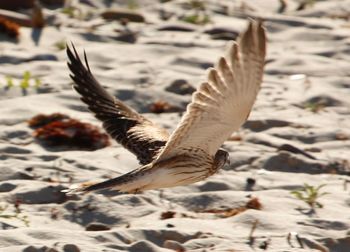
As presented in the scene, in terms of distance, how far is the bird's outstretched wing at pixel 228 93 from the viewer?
503cm

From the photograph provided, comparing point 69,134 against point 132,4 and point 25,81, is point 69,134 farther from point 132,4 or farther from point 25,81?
point 132,4

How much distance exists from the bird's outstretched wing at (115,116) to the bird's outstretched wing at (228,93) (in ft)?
2.83

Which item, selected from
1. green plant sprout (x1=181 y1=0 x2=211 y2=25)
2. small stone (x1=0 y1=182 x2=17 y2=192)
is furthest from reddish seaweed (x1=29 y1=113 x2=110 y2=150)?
green plant sprout (x1=181 y1=0 x2=211 y2=25)

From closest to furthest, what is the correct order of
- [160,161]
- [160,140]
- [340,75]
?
[160,161] < [160,140] < [340,75]

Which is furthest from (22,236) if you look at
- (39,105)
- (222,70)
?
(39,105)

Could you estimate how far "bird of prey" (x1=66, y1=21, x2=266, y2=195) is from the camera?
5.08m

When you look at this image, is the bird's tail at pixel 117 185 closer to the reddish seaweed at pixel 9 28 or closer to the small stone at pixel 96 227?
the small stone at pixel 96 227

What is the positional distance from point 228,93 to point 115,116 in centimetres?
147

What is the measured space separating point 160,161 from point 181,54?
343cm

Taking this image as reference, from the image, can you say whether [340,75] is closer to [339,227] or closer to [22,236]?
[339,227]

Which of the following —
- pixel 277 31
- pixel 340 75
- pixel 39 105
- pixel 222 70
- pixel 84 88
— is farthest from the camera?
pixel 277 31

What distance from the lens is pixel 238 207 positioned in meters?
6.21

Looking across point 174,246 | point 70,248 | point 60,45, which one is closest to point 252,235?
point 174,246

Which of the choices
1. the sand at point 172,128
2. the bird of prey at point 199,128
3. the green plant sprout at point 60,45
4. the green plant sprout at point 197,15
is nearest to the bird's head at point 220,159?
the bird of prey at point 199,128
